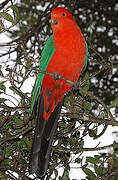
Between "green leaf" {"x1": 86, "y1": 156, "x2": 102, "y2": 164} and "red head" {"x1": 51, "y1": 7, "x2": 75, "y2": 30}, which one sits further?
"red head" {"x1": 51, "y1": 7, "x2": 75, "y2": 30}

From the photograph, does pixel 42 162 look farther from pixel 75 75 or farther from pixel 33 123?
pixel 75 75

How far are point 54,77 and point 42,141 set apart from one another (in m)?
0.34

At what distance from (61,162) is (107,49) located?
1279 mm

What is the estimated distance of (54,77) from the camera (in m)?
1.56

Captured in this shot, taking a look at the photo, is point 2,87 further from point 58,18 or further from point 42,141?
point 58,18

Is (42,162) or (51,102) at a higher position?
(51,102)

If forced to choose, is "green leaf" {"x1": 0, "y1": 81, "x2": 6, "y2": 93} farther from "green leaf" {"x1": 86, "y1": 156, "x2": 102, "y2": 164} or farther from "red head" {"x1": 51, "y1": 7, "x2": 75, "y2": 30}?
"green leaf" {"x1": 86, "y1": 156, "x2": 102, "y2": 164}

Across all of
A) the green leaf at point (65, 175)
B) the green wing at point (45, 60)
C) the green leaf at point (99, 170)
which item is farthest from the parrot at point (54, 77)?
the green leaf at point (99, 170)

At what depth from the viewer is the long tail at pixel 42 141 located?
1491 mm

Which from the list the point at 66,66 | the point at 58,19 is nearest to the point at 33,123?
the point at 66,66

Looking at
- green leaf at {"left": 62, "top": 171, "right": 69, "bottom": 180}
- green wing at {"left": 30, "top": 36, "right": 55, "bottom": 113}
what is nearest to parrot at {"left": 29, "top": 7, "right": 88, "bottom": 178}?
green wing at {"left": 30, "top": 36, "right": 55, "bottom": 113}

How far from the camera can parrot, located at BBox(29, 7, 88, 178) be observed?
1.56 m

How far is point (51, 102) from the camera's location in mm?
1749

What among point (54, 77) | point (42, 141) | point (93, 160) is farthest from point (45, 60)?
point (93, 160)
